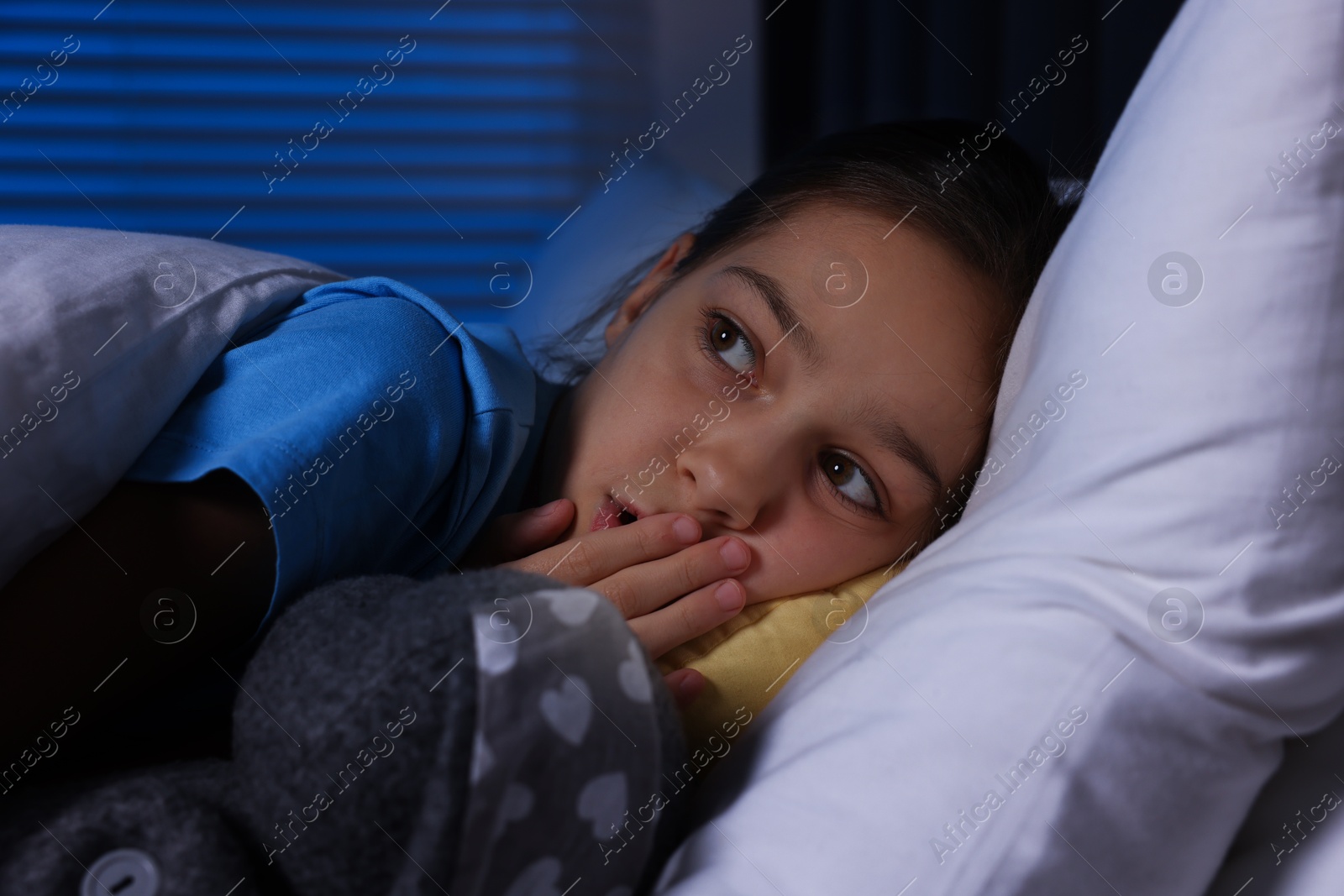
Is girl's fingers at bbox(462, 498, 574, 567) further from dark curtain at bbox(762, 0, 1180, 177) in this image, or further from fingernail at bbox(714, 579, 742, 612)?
dark curtain at bbox(762, 0, 1180, 177)

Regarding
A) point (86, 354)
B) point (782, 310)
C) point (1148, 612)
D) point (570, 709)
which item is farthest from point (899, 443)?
point (86, 354)

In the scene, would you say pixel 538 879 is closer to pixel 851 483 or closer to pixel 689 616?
pixel 689 616

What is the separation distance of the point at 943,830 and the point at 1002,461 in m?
0.29

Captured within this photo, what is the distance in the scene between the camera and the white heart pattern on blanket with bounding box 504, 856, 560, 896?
1.40 feet

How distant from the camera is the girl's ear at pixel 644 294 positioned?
3.54 ft

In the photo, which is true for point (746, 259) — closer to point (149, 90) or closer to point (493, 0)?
point (493, 0)

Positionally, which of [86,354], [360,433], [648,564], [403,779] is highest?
[86,354]

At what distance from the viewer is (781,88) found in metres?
2.19

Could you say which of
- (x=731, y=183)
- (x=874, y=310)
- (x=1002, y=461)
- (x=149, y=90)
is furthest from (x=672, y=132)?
(x=1002, y=461)

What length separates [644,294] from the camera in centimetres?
109

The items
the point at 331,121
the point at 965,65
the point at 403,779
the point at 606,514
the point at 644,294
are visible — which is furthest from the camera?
the point at 331,121

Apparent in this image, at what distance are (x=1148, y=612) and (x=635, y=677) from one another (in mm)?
259

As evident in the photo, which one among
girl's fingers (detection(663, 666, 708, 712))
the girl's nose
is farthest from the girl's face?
girl's fingers (detection(663, 666, 708, 712))

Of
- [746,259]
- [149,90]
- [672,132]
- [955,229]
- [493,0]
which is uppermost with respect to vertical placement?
[149,90]
